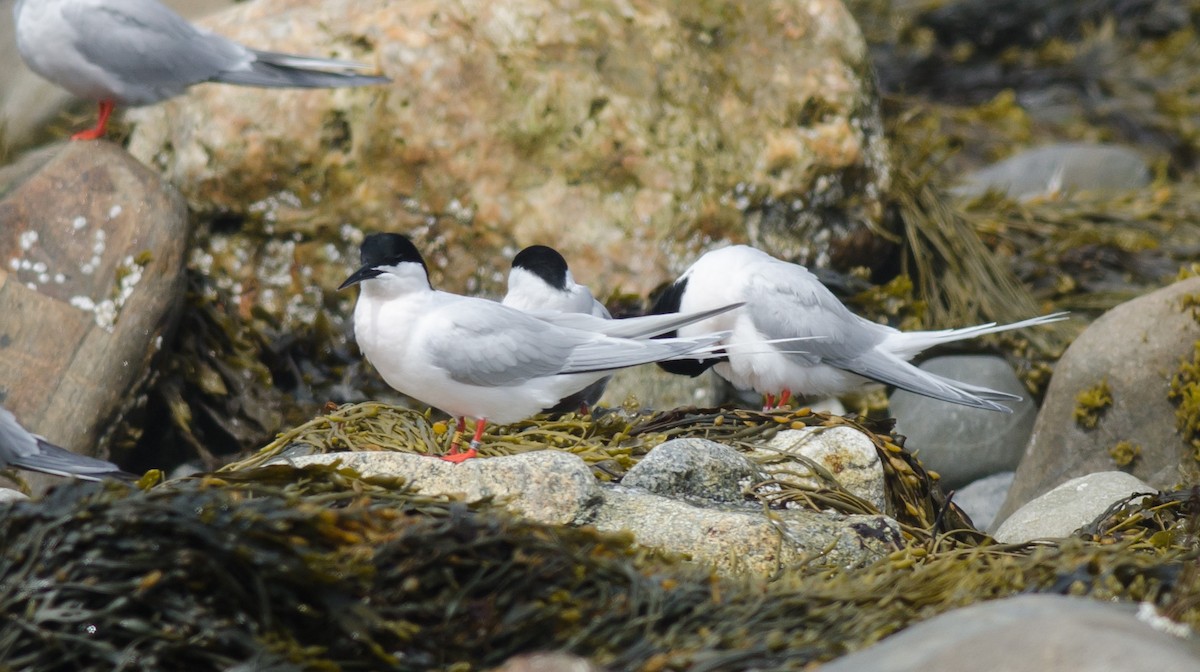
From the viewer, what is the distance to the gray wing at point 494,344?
14.3 ft

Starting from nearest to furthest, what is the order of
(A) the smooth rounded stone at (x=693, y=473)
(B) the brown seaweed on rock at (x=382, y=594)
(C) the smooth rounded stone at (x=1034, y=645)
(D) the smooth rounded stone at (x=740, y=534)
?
(C) the smooth rounded stone at (x=1034, y=645)
(B) the brown seaweed on rock at (x=382, y=594)
(D) the smooth rounded stone at (x=740, y=534)
(A) the smooth rounded stone at (x=693, y=473)

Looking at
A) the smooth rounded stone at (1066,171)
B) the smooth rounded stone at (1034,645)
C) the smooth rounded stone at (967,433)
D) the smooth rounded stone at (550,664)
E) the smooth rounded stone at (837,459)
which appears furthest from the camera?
the smooth rounded stone at (1066,171)

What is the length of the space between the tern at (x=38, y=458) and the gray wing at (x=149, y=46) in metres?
2.26

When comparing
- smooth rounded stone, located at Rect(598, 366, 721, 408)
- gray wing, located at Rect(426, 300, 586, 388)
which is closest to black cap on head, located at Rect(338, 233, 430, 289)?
gray wing, located at Rect(426, 300, 586, 388)

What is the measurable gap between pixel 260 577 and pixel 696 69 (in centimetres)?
449

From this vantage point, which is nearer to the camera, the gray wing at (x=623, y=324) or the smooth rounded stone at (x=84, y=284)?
the gray wing at (x=623, y=324)

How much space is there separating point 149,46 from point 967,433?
4078 mm

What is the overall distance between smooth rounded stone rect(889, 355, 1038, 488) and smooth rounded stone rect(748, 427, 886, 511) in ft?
4.71

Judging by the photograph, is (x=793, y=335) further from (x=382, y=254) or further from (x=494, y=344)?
(x=382, y=254)

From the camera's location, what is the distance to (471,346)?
4.38 metres

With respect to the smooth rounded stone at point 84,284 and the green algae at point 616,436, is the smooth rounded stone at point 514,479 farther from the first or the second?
the smooth rounded stone at point 84,284

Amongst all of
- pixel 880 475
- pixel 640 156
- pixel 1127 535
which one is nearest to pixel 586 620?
pixel 880 475

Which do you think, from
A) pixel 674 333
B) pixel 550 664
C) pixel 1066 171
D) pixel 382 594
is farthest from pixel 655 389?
pixel 1066 171

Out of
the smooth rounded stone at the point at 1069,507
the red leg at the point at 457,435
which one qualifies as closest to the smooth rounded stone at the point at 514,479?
the red leg at the point at 457,435
